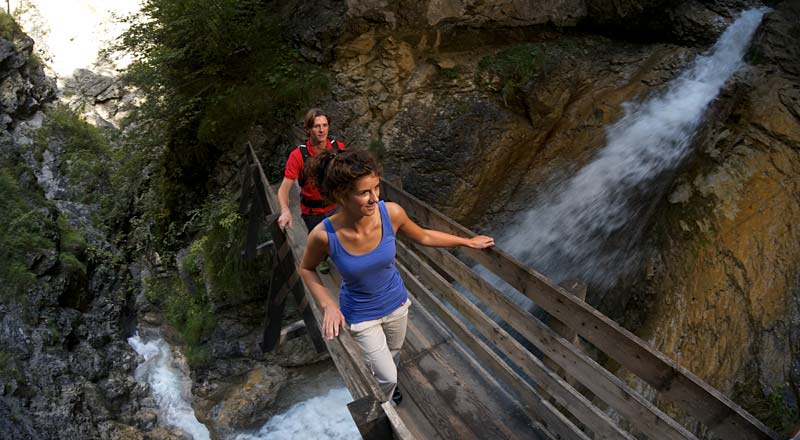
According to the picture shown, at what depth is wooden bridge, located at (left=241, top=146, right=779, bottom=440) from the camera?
2.26m

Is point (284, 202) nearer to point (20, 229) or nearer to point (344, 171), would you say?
point (344, 171)

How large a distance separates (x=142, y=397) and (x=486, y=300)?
299 inches

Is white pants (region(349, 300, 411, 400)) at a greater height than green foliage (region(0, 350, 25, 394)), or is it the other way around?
white pants (region(349, 300, 411, 400))

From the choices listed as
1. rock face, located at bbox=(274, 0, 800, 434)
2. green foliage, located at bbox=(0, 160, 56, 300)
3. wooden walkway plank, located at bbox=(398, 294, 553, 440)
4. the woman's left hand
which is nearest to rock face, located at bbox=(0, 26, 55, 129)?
green foliage, located at bbox=(0, 160, 56, 300)

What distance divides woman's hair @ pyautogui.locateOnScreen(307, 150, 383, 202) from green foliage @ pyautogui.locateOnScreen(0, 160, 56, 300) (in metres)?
9.62

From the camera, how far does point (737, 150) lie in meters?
5.52

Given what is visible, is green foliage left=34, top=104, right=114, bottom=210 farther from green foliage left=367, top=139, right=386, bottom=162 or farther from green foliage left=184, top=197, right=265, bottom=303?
green foliage left=367, top=139, right=386, bottom=162

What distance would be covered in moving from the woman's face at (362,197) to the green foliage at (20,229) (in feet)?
31.9

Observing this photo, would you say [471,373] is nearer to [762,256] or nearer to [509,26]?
[762,256]

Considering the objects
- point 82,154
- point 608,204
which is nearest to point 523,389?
point 608,204

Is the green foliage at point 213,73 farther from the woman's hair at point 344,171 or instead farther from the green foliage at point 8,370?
the woman's hair at point 344,171

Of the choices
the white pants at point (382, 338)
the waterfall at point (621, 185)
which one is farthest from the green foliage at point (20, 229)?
the white pants at point (382, 338)

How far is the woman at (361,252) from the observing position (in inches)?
88.1

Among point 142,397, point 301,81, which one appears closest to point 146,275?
point 142,397
